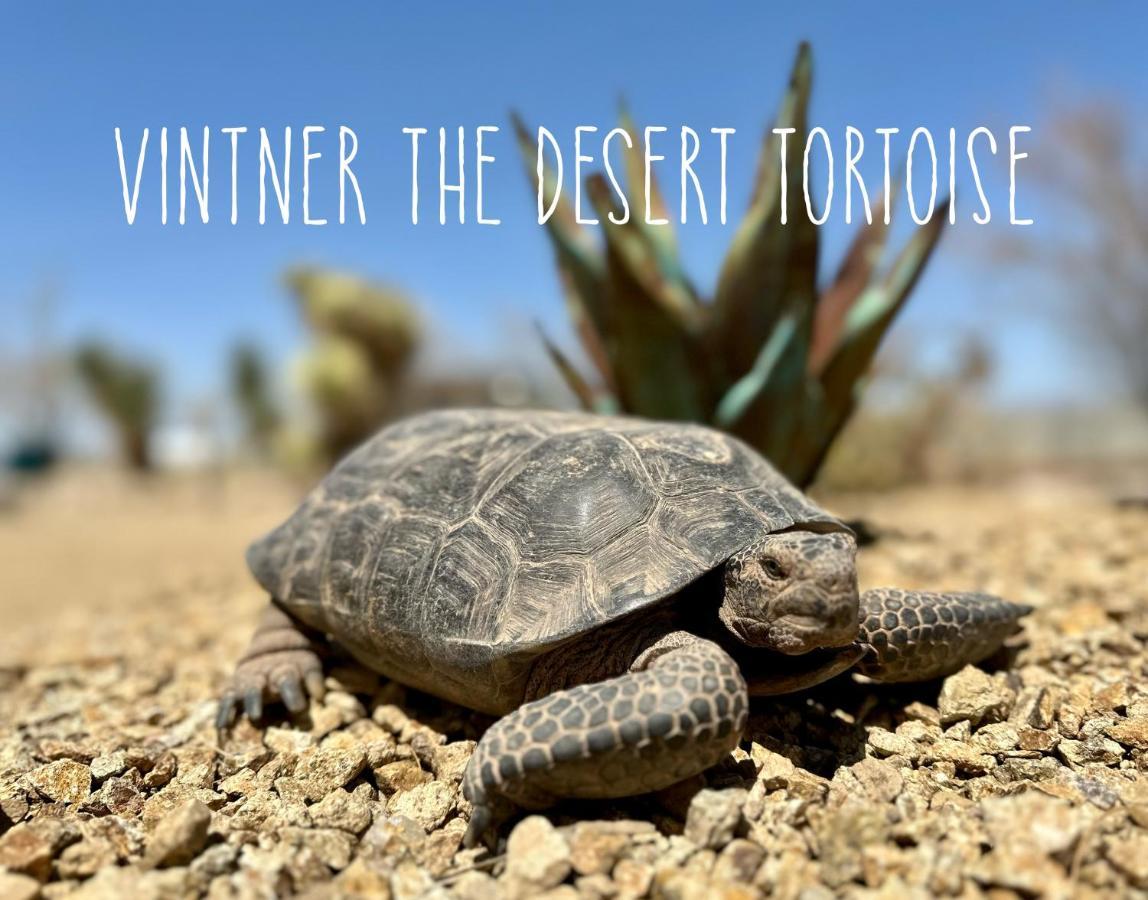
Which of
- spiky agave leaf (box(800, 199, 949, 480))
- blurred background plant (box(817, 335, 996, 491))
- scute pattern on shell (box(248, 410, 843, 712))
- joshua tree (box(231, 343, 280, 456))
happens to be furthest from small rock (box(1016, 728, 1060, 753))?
joshua tree (box(231, 343, 280, 456))

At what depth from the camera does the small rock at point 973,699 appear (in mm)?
1987

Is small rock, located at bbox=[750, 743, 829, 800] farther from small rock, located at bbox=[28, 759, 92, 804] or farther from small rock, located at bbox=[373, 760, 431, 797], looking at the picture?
small rock, located at bbox=[28, 759, 92, 804]

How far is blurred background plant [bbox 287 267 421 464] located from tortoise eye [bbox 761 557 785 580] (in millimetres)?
13257

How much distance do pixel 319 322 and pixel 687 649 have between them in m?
14.8

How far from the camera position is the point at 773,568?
1.77 meters

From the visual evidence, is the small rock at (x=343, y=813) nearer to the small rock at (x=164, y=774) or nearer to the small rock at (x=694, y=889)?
the small rock at (x=164, y=774)

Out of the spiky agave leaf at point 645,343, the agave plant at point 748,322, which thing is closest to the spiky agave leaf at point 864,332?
the agave plant at point 748,322

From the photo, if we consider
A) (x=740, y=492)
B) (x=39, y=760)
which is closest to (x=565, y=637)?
(x=740, y=492)

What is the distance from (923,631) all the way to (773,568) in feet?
1.74

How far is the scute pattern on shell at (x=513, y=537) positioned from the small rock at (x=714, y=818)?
42 centimetres

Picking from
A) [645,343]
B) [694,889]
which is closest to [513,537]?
[694,889]

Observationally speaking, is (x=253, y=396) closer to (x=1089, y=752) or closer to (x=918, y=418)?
(x=918, y=418)

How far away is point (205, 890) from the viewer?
4.98 ft

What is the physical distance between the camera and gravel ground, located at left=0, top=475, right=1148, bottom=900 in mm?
1467
